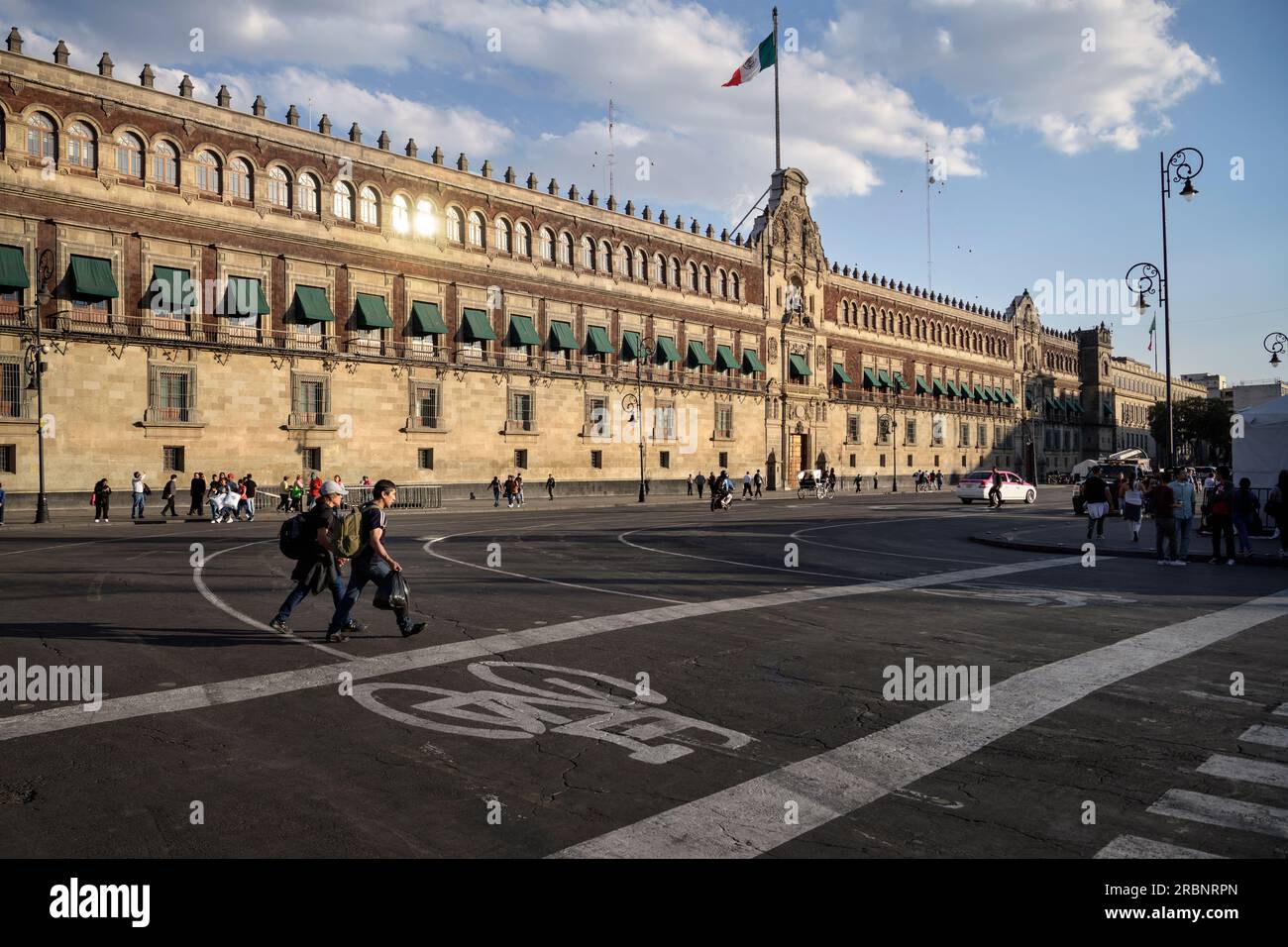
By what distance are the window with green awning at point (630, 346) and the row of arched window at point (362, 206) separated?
3.72m

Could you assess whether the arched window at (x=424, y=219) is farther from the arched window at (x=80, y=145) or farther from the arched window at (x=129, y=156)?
the arched window at (x=80, y=145)

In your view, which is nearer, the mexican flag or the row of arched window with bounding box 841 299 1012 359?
the mexican flag

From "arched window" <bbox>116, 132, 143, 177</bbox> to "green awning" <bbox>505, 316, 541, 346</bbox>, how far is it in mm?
18516

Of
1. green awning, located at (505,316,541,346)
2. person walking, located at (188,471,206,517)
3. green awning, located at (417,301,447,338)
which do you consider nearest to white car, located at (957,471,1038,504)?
green awning, located at (505,316,541,346)

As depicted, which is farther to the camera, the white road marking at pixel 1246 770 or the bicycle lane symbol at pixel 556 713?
the bicycle lane symbol at pixel 556 713

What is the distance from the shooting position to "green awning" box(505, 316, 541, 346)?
157 feet

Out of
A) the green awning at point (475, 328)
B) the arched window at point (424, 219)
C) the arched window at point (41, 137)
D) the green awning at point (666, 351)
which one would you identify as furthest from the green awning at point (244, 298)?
the green awning at point (666, 351)

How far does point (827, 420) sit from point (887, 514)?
3577cm

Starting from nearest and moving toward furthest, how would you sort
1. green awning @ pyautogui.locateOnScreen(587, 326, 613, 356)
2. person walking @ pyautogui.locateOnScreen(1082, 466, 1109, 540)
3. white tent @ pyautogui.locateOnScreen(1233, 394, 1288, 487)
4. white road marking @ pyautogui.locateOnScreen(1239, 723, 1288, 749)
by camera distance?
white road marking @ pyautogui.locateOnScreen(1239, 723, 1288, 749)
person walking @ pyautogui.locateOnScreen(1082, 466, 1109, 540)
white tent @ pyautogui.locateOnScreen(1233, 394, 1288, 487)
green awning @ pyautogui.locateOnScreen(587, 326, 613, 356)

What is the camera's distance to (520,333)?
1885 inches

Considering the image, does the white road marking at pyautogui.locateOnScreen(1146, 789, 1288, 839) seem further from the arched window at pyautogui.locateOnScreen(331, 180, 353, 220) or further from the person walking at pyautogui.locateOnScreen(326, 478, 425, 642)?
the arched window at pyautogui.locateOnScreen(331, 180, 353, 220)

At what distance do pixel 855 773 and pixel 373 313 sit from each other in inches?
1588

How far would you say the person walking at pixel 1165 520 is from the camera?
55.7ft
